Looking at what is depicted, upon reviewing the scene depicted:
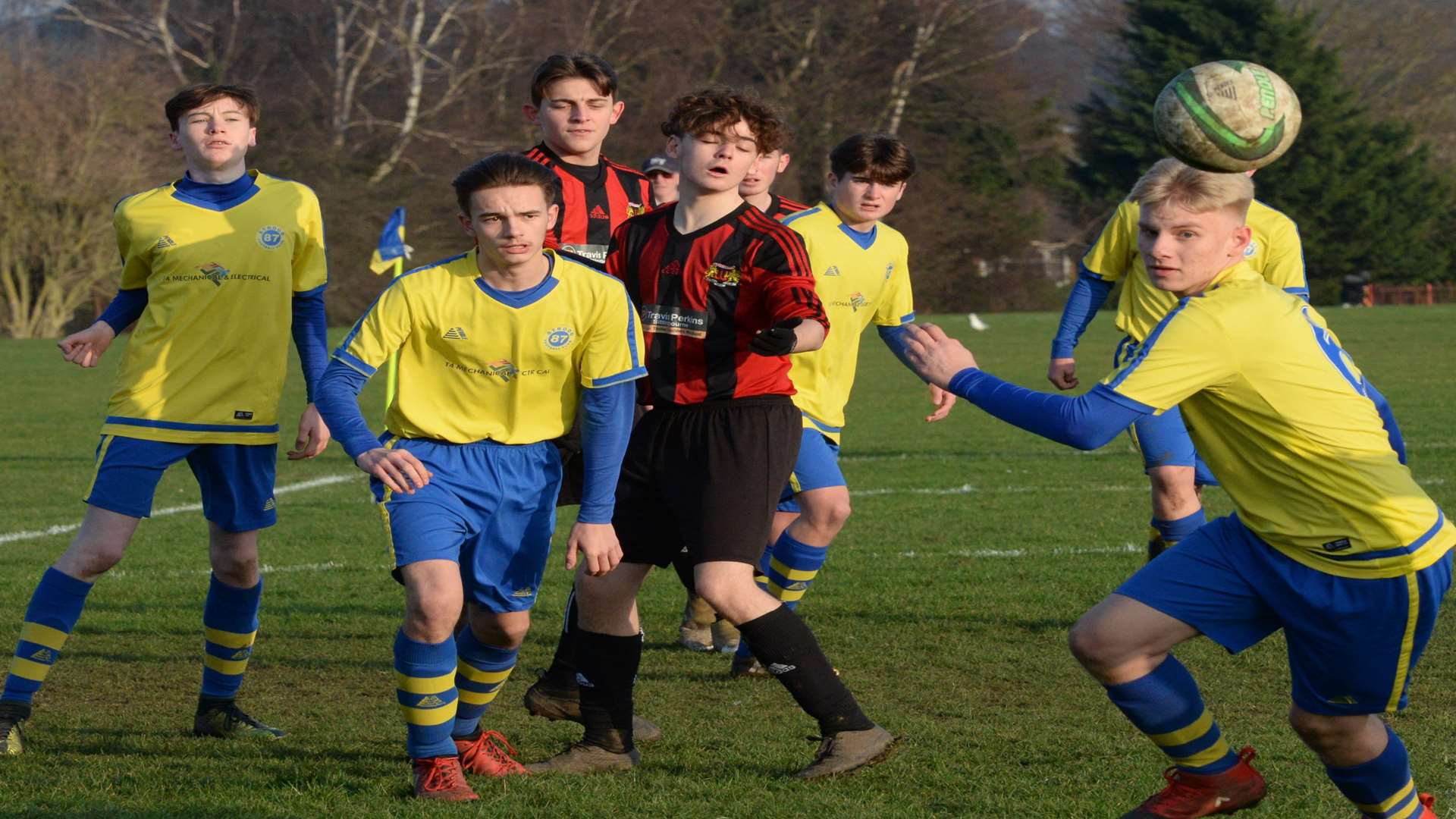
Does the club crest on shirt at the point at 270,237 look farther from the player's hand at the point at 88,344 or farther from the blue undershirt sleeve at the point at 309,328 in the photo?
the player's hand at the point at 88,344

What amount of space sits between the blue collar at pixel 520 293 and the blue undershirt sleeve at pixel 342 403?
40 centimetres

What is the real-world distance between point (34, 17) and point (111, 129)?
1045 centimetres

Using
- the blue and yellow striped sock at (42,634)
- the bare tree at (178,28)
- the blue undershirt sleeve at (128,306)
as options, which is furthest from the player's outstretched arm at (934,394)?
the bare tree at (178,28)

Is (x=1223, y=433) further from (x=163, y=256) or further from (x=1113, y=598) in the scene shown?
(x=163, y=256)

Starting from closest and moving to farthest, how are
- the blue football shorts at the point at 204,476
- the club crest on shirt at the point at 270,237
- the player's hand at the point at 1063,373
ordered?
the blue football shorts at the point at 204,476 → the club crest on shirt at the point at 270,237 → the player's hand at the point at 1063,373

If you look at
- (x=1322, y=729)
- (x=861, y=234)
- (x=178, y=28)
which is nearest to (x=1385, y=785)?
(x=1322, y=729)

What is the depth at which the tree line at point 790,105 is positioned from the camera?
34.5 m

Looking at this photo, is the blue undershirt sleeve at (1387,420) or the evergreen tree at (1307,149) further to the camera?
the evergreen tree at (1307,149)

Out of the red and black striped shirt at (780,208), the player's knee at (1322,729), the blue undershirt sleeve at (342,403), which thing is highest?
the blue undershirt sleeve at (342,403)

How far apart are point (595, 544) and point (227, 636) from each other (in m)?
1.54

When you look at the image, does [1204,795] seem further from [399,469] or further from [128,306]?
[128,306]

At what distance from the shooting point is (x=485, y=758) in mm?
4613

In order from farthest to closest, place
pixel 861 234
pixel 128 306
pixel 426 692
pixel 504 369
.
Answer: pixel 861 234 < pixel 128 306 < pixel 504 369 < pixel 426 692

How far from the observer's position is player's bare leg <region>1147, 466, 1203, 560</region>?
6.52 meters
